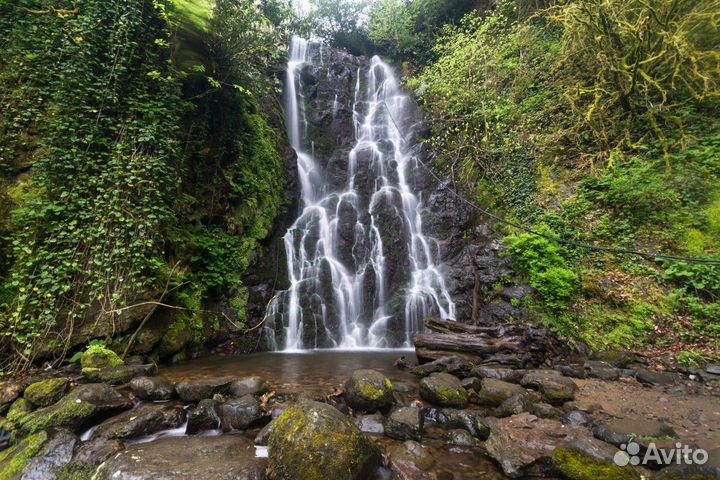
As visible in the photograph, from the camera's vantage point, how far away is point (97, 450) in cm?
318

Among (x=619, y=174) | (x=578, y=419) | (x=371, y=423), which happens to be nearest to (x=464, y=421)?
(x=371, y=423)

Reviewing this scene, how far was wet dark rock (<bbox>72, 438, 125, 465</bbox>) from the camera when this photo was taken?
3.07m

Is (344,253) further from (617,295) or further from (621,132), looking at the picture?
(621,132)

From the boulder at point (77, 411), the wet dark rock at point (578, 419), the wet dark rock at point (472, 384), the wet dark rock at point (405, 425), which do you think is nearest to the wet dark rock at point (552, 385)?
the wet dark rock at point (578, 419)

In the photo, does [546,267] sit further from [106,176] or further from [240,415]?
[106,176]

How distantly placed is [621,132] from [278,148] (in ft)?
35.3

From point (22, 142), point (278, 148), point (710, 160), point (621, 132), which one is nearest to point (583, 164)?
point (621, 132)

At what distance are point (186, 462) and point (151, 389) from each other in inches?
75.5

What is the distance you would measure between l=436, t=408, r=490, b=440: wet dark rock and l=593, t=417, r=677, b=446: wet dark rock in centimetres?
122

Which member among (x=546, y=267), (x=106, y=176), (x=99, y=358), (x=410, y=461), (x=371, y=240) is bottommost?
(x=410, y=461)

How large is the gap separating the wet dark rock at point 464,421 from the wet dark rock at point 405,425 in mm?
329

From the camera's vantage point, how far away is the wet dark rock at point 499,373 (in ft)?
16.6

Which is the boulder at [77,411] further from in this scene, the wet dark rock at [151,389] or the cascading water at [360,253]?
the cascading water at [360,253]

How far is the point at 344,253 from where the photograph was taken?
10.3m
